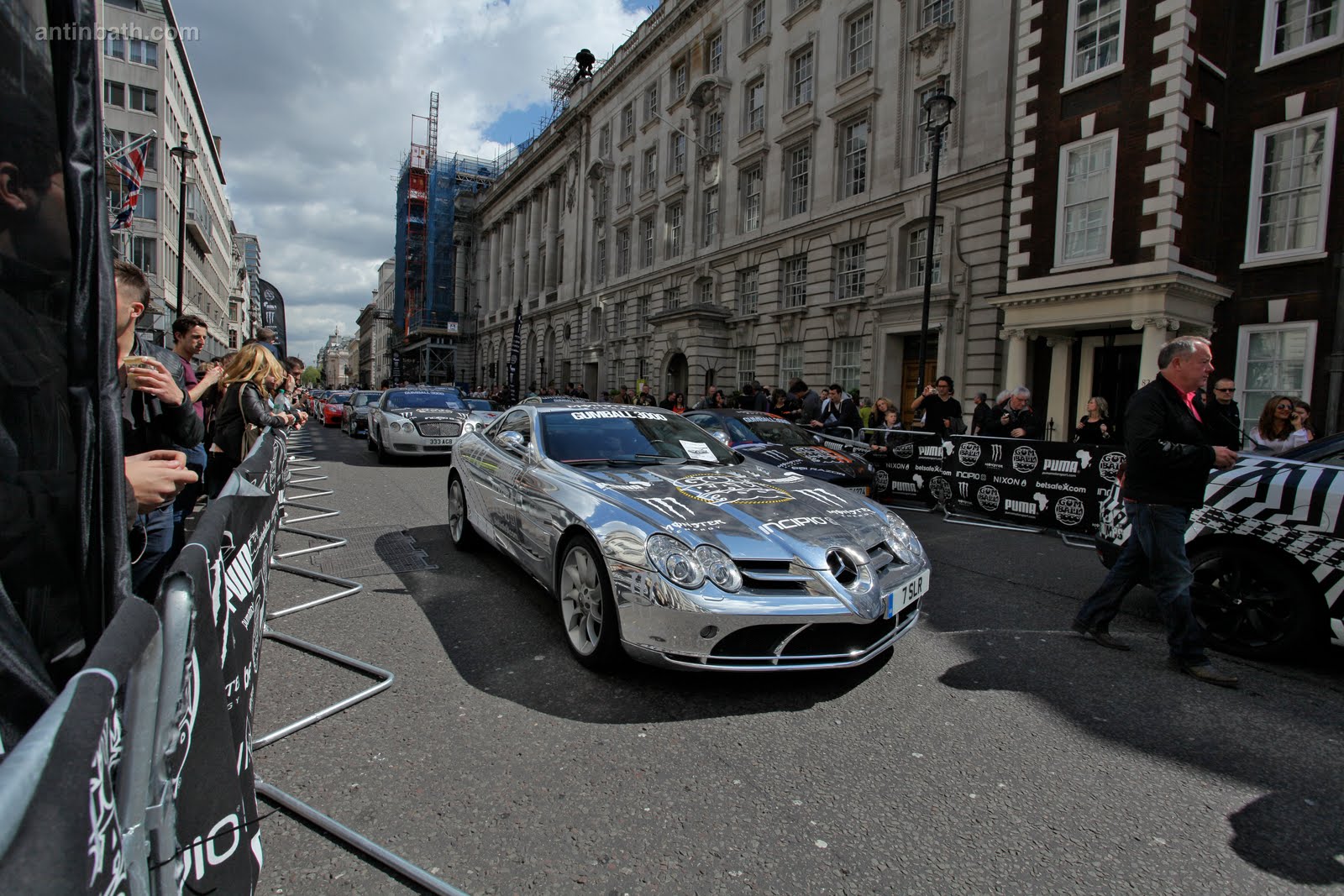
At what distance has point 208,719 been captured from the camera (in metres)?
1.67

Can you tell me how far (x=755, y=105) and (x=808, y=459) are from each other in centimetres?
2142

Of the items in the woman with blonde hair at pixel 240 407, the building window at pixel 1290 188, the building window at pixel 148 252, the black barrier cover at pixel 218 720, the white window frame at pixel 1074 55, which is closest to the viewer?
the black barrier cover at pixel 218 720

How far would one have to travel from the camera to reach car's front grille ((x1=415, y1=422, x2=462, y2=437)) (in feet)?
44.7

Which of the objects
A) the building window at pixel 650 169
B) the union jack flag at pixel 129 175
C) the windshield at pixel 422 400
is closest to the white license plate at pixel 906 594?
the windshield at pixel 422 400

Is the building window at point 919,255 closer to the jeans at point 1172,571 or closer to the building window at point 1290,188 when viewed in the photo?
the building window at point 1290,188

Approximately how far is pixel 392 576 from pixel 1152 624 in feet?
18.8

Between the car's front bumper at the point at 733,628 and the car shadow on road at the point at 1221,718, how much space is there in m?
0.90

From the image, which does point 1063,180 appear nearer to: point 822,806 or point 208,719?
point 822,806

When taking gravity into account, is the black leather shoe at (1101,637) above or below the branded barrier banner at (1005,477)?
below

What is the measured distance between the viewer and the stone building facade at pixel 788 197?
1795cm

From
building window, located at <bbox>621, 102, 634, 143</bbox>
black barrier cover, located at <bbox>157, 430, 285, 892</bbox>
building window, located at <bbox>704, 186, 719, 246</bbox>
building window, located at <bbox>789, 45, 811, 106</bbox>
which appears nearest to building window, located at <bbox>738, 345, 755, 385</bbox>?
building window, located at <bbox>704, 186, 719, 246</bbox>

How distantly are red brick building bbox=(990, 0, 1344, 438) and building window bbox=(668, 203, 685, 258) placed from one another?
1758cm

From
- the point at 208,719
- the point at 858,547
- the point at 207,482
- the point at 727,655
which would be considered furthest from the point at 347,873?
the point at 207,482

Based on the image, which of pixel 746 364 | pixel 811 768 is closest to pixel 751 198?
pixel 746 364
